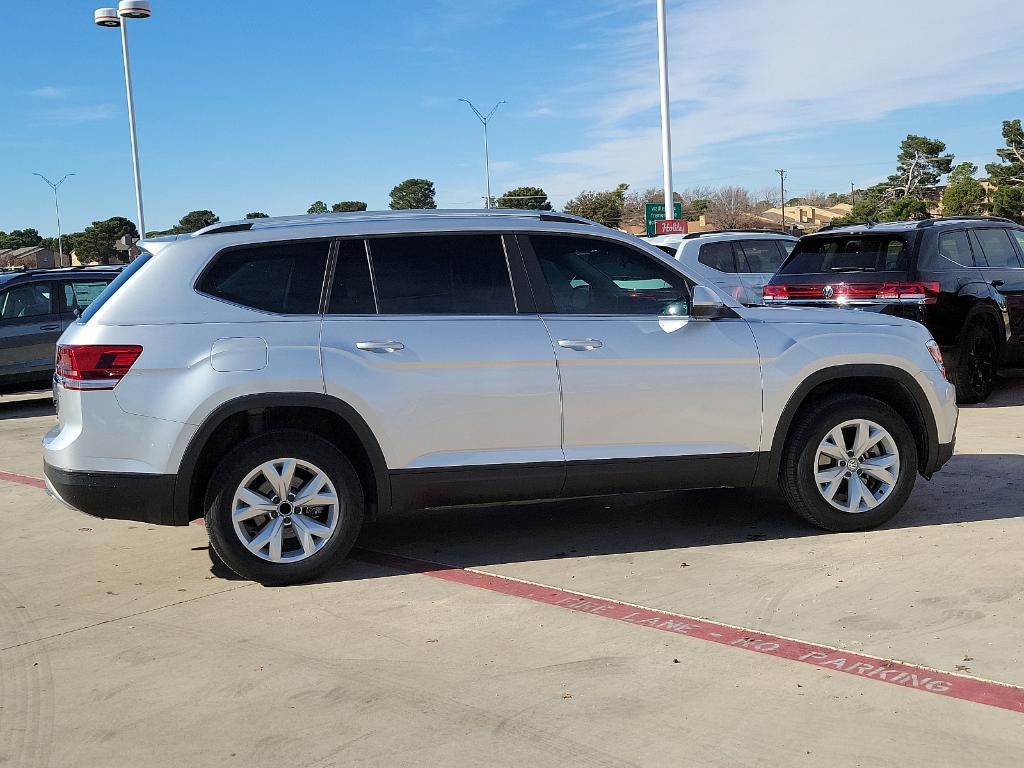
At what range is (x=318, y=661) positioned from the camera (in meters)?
4.48

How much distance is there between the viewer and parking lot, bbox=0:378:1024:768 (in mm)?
3666

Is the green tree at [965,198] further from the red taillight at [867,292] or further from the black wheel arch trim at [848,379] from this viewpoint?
the black wheel arch trim at [848,379]

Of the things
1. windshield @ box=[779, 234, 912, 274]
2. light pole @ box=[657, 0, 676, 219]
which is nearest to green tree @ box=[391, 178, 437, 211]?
light pole @ box=[657, 0, 676, 219]

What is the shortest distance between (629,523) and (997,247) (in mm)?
6378

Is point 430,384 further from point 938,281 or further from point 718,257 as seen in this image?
point 718,257

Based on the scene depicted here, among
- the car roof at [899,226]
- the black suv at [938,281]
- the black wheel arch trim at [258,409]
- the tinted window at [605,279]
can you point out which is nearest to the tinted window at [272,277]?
the black wheel arch trim at [258,409]

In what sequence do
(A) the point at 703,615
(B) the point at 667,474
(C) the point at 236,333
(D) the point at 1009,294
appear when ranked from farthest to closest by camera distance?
1. (D) the point at 1009,294
2. (B) the point at 667,474
3. (C) the point at 236,333
4. (A) the point at 703,615

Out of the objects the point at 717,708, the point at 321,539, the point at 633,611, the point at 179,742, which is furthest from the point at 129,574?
the point at 717,708

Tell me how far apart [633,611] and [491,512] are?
222cm

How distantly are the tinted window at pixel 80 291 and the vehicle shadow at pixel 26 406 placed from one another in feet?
4.69

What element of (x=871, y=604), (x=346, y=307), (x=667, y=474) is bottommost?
(x=871, y=604)

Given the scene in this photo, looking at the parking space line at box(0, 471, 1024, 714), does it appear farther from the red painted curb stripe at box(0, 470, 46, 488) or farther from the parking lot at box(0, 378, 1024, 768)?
the red painted curb stripe at box(0, 470, 46, 488)

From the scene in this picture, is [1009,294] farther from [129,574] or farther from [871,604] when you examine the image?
[129,574]

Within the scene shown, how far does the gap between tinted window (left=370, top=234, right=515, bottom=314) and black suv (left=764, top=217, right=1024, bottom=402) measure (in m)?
5.51
